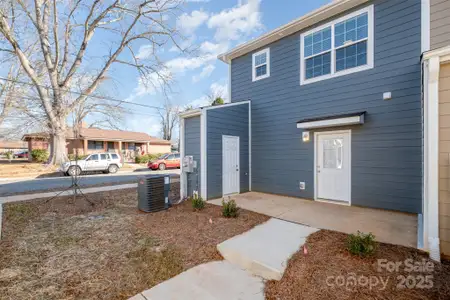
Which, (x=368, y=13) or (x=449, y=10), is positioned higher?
(x=368, y=13)

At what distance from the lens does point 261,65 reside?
7.48 m

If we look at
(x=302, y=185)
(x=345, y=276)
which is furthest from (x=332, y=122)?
(x=345, y=276)

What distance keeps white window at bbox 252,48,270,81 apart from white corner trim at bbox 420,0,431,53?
3.88 metres

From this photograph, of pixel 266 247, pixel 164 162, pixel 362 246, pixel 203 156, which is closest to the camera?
pixel 362 246

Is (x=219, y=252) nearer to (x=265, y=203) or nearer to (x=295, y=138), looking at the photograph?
(x=265, y=203)

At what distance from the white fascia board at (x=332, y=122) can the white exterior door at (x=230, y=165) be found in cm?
222

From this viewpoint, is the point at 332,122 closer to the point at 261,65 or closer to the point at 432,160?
the point at 432,160

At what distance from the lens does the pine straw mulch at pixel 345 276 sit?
2266 mm

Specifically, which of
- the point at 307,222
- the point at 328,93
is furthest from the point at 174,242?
the point at 328,93

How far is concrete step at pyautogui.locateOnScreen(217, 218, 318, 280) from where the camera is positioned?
2804mm

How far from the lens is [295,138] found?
259 inches

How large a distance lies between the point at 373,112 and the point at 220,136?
4.16 metres

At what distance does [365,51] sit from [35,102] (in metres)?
22.1

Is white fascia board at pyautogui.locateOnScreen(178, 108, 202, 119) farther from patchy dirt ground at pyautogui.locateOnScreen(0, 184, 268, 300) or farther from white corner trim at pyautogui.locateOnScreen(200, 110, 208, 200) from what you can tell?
patchy dirt ground at pyautogui.locateOnScreen(0, 184, 268, 300)
